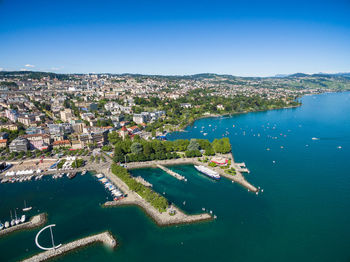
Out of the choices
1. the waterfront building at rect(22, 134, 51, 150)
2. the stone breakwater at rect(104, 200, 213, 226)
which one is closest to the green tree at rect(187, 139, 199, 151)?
the stone breakwater at rect(104, 200, 213, 226)

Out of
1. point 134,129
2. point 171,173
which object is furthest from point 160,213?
point 134,129

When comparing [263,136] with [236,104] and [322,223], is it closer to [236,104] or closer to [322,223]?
[322,223]

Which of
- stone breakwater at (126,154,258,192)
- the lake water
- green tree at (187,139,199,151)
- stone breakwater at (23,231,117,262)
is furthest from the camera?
green tree at (187,139,199,151)

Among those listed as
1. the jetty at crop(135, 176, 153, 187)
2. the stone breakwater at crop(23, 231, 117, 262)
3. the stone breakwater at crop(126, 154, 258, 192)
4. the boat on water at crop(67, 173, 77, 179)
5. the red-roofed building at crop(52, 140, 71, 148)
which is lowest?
the stone breakwater at crop(23, 231, 117, 262)

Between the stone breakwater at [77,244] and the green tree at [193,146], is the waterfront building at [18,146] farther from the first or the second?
the green tree at [193,146]

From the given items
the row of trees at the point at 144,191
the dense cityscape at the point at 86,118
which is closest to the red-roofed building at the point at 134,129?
the dense cityscape at the point at 86,118

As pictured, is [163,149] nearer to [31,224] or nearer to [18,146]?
[31,224]

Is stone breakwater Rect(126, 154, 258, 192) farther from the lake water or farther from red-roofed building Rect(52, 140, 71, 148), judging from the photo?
red-roofed building Rect(52, 140, 71, 148)
